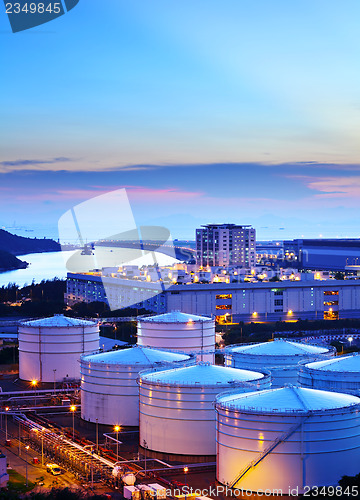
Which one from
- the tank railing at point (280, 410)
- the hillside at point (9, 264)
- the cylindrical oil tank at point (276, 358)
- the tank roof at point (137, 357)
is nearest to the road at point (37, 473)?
the tank railing at point (280, 410)

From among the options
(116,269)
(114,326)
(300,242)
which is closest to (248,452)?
(114,326)

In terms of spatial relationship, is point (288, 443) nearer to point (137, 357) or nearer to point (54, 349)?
point (137, 357)

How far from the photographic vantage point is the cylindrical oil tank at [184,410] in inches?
585

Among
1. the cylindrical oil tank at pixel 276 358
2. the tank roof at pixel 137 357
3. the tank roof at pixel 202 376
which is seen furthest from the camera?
the cylindrical oil tank at pixel 276 358

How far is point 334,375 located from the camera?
51.6 ft

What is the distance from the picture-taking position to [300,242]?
89000mm

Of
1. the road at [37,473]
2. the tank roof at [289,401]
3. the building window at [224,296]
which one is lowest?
the road at [37,473]

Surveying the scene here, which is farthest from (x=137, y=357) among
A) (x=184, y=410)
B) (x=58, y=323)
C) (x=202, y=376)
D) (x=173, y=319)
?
(x=58, y=323)

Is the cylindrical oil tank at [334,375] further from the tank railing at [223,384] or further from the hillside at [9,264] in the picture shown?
the hillside at [9,264]

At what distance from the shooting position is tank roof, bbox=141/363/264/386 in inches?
593

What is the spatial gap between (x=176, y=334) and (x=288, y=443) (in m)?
9.89

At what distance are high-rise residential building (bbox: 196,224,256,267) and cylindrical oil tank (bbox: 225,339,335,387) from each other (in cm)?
4641

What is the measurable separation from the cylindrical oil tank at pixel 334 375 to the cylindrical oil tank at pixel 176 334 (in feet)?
19.2

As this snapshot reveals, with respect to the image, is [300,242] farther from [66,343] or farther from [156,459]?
[156,459]
